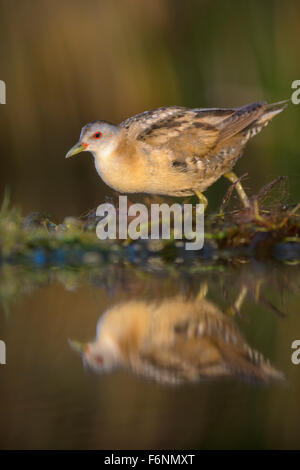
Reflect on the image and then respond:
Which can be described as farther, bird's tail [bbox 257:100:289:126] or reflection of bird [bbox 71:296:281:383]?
bird's tail [bbox 257:100:289:126]

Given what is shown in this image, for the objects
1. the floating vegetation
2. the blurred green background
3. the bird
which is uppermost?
the blurred green background

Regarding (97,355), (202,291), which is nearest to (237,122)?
(202,291)

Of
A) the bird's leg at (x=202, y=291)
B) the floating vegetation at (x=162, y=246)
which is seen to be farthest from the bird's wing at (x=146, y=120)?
the bird's leg at (x=202, y=291)

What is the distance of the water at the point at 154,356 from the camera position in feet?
10.5

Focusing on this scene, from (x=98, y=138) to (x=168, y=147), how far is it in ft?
1.99

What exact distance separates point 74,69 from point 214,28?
81.3 inches

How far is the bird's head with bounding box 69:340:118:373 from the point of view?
12.8ft

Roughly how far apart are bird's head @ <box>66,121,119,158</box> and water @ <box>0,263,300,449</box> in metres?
1.67

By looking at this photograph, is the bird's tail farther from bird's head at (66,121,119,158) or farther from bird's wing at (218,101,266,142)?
bird's head at (66,121,119,158)

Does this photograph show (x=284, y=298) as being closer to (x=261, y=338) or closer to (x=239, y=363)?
(x=261, y=338)

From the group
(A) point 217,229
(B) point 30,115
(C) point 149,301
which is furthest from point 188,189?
(B) point 30,115

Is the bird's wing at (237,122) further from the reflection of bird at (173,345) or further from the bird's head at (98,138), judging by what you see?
the reflection of bird at (173,345)

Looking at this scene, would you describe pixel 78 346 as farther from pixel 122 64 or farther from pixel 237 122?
pixel 122 64

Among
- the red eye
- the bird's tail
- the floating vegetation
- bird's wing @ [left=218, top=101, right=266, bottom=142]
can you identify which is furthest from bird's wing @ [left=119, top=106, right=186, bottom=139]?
the red eye
